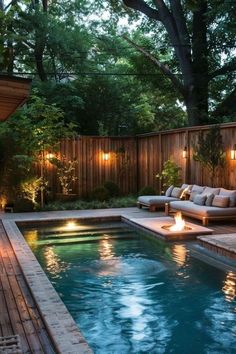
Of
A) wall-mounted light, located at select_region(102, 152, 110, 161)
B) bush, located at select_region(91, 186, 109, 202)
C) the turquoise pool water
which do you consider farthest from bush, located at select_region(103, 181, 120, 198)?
the turquoise pool water

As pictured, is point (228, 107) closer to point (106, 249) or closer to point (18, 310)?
point (106, 249)

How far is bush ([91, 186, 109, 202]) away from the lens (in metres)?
14.1

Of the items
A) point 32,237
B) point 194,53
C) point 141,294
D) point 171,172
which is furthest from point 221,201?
point 194,53

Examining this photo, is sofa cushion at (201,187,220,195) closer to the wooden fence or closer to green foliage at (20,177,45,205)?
the wooden fence

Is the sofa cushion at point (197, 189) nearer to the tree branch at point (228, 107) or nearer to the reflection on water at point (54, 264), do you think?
the reflection on water at point (54, 264)

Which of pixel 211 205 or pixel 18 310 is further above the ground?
pixel 211 205

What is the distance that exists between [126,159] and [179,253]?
8.11 metres

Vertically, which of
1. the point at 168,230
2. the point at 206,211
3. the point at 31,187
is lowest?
the point at 168,230

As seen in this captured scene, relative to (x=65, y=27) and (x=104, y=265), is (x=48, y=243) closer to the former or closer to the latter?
(x=104, y=265)

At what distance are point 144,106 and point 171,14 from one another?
4.49 m

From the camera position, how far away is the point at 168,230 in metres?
8.90

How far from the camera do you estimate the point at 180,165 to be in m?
12.9

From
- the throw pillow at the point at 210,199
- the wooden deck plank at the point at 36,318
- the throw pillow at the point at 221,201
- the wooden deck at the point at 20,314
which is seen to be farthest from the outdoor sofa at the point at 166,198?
the wooden deck plank at the point at 36,318

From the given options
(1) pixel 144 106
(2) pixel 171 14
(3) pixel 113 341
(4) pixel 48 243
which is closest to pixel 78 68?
(1) pixel 144 106
